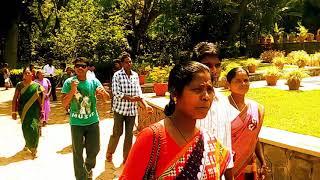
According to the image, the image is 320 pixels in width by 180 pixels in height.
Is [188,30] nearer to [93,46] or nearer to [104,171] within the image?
[93,46]

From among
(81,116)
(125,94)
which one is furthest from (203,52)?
(125,94)

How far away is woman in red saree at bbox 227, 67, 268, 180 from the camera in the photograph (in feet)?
12.7

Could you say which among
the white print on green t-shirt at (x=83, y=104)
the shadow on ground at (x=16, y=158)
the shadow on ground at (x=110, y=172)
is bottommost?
the shadow on ground at (x=16, y=158)

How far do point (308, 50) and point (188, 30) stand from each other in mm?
7614

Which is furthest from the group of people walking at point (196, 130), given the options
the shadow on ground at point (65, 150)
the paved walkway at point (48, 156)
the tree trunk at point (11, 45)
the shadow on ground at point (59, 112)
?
the tree trunk at point (11, 45)

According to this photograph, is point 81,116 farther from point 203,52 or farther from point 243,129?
point 203,52

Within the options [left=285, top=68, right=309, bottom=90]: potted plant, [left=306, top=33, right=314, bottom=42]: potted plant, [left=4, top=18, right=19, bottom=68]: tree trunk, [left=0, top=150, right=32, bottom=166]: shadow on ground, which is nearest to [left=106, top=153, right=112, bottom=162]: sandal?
[left=0, top=150, right=32, bottom=166]: shadow on ground

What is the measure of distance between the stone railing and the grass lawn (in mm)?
1227

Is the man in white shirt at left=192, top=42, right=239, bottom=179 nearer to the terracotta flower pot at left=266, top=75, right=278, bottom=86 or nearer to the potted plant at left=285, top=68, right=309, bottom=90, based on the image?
the potted plant at left=285, top=68, right=309, bottom=90

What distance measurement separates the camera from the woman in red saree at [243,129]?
152 inches

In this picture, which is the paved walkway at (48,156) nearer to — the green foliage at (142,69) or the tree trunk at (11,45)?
the green foliage at (142,69)

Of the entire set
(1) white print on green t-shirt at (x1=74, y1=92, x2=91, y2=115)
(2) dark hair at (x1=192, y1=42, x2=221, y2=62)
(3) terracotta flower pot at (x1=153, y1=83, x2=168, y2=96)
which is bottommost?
(3) terracotta flower pot at (x1=153, y1=83, x2=168, y2=96)

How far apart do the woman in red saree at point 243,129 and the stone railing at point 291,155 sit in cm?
98

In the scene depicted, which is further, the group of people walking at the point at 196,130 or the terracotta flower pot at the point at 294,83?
the terracotta flower pot at the point at 294,83
